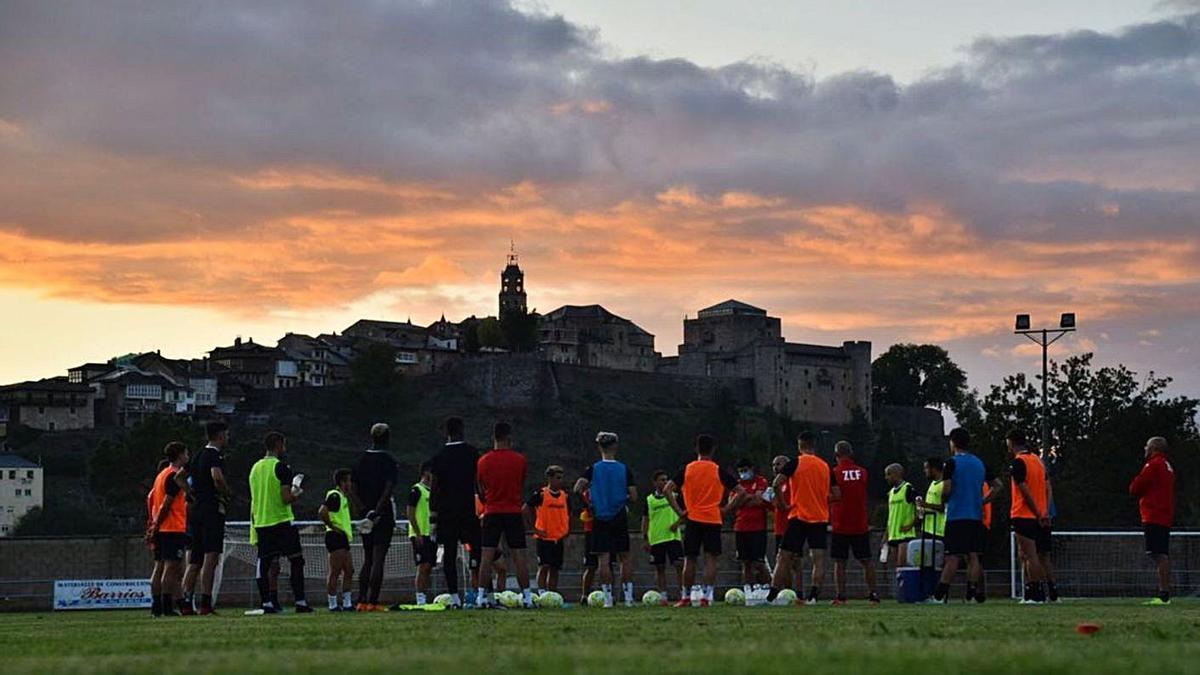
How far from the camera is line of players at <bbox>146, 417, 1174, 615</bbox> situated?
20203mm

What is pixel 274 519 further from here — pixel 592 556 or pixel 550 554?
pixel 592 556

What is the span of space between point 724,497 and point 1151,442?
4992mm

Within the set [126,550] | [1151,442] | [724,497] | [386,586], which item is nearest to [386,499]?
[724,497]

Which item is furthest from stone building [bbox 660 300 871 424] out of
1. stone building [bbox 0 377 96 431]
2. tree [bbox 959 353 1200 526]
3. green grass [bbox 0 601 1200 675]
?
green grass [bbox 0 601 1200 675]

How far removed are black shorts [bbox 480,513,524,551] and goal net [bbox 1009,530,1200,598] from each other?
1432 cm

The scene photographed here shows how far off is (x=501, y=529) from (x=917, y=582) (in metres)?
6.44

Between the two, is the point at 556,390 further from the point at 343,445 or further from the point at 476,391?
the point at 343,445

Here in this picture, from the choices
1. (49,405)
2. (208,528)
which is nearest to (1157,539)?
(208,528)

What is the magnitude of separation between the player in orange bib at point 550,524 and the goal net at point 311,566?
7440 millimetres

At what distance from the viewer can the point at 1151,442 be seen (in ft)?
71.1

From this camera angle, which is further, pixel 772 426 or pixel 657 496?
pixel 772 426

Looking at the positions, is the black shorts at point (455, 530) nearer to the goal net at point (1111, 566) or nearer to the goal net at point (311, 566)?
the goal net at point (311, 566)

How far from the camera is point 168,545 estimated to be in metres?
20.4

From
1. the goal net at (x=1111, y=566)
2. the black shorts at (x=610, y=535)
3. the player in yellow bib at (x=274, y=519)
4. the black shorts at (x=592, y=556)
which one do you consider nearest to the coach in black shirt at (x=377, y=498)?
the player in yellow bib at (x=274, y=519)
